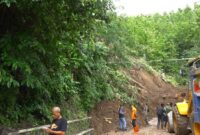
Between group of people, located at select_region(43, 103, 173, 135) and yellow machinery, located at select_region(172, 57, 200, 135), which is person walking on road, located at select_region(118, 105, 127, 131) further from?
yellow machinery, located at select_region(172, 57, 200, 135)

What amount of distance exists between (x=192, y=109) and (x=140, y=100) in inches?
786

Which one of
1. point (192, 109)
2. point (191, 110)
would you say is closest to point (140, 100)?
point (191, 110)

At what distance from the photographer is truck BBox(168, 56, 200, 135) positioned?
13750 mm

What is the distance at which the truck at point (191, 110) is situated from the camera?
45.1 feet

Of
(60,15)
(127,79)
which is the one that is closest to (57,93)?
(60,15)

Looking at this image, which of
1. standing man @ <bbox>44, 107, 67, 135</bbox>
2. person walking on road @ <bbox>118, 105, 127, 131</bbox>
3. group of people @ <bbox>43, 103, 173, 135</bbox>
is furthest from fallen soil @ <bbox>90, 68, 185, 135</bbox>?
standing man @ <bbox>44, 107, 67, 135</bbox>

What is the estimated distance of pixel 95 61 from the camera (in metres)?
24.3

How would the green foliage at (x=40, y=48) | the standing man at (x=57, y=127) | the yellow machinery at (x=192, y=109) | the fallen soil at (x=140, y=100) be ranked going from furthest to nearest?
the fallen soil at (x=140, y=100), the yellow machinery at (x=192, y=109), the green foliage at (x=40, y=48), the standing man at (x=57, y=127)

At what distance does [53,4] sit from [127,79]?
81.9 ft

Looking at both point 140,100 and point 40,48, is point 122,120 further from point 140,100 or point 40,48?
point 40,48

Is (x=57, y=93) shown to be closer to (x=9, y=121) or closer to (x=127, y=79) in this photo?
(x=9, y=121)

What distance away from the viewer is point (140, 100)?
3591cm

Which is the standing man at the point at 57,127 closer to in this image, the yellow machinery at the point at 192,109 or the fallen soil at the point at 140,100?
the yellow machinery at the point at 192,109

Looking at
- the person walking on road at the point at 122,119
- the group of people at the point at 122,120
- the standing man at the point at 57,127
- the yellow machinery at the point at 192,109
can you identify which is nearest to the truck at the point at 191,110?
the yellow machinery at the point at 192,109
